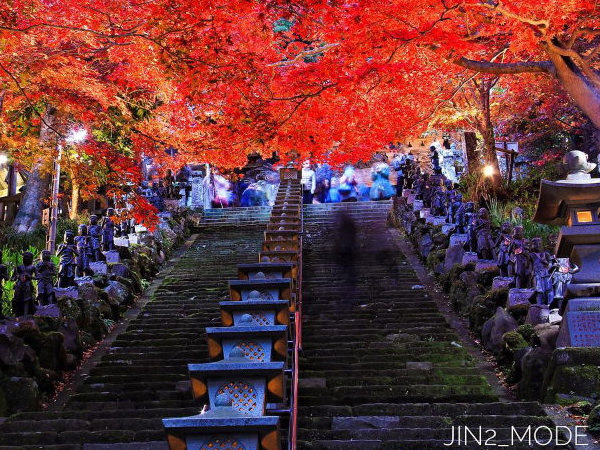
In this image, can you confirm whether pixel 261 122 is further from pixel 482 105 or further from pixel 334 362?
pixel 482 105

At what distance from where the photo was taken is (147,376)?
978 cm

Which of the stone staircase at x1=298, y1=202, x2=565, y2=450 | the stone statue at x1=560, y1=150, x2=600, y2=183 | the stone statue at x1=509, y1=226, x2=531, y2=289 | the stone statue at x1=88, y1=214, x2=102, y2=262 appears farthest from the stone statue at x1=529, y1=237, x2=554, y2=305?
the stone statue at x1=88, y1=214, x2=102, y2=262

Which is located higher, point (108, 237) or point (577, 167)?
point (577, 167)

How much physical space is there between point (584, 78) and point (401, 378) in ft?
17.7

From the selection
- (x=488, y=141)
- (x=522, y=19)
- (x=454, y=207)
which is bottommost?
(x=454, y=207)

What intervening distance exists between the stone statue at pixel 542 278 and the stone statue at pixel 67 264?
8.71 meters

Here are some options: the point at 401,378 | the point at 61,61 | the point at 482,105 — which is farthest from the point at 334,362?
the point at 482,105

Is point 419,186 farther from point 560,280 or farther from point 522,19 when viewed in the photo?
point 522,19

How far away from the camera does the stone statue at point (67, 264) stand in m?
12.2

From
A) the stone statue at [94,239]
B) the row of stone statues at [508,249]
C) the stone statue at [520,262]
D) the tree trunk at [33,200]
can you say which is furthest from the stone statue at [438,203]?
the tree trunk at [33,200]

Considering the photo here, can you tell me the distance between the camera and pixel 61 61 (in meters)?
14.4

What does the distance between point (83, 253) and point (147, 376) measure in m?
4.89

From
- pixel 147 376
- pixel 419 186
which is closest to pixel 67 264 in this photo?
pixel 147 376

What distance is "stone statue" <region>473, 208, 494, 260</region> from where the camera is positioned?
13164 millimetres
